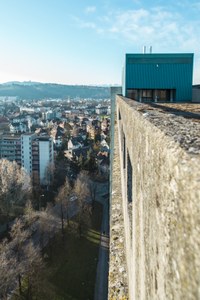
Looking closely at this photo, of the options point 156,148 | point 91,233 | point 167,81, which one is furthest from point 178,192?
point 91,233

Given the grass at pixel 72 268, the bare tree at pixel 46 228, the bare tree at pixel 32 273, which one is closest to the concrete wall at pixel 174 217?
the bare tree at pixel 32 273

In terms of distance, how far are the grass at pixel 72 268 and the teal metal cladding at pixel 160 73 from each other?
46.0 feet

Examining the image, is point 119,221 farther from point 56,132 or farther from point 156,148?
point 56,132

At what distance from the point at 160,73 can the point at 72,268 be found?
15952 mm

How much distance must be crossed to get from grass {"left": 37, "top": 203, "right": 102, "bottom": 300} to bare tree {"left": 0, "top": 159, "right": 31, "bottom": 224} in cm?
732

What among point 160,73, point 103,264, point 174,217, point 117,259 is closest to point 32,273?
point 103,264

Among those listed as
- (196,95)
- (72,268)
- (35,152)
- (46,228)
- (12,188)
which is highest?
(196,95)

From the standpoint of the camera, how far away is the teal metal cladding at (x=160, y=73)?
463 inches

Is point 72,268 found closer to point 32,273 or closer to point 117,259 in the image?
point 32,273

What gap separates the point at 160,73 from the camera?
11938mm

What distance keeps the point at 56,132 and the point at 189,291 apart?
6374 cm

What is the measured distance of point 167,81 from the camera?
39.2 ft

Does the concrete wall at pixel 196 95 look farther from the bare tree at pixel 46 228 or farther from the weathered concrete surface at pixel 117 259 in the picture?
the bare tree at pixel 46 228

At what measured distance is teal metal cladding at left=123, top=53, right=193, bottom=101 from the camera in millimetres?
11766
